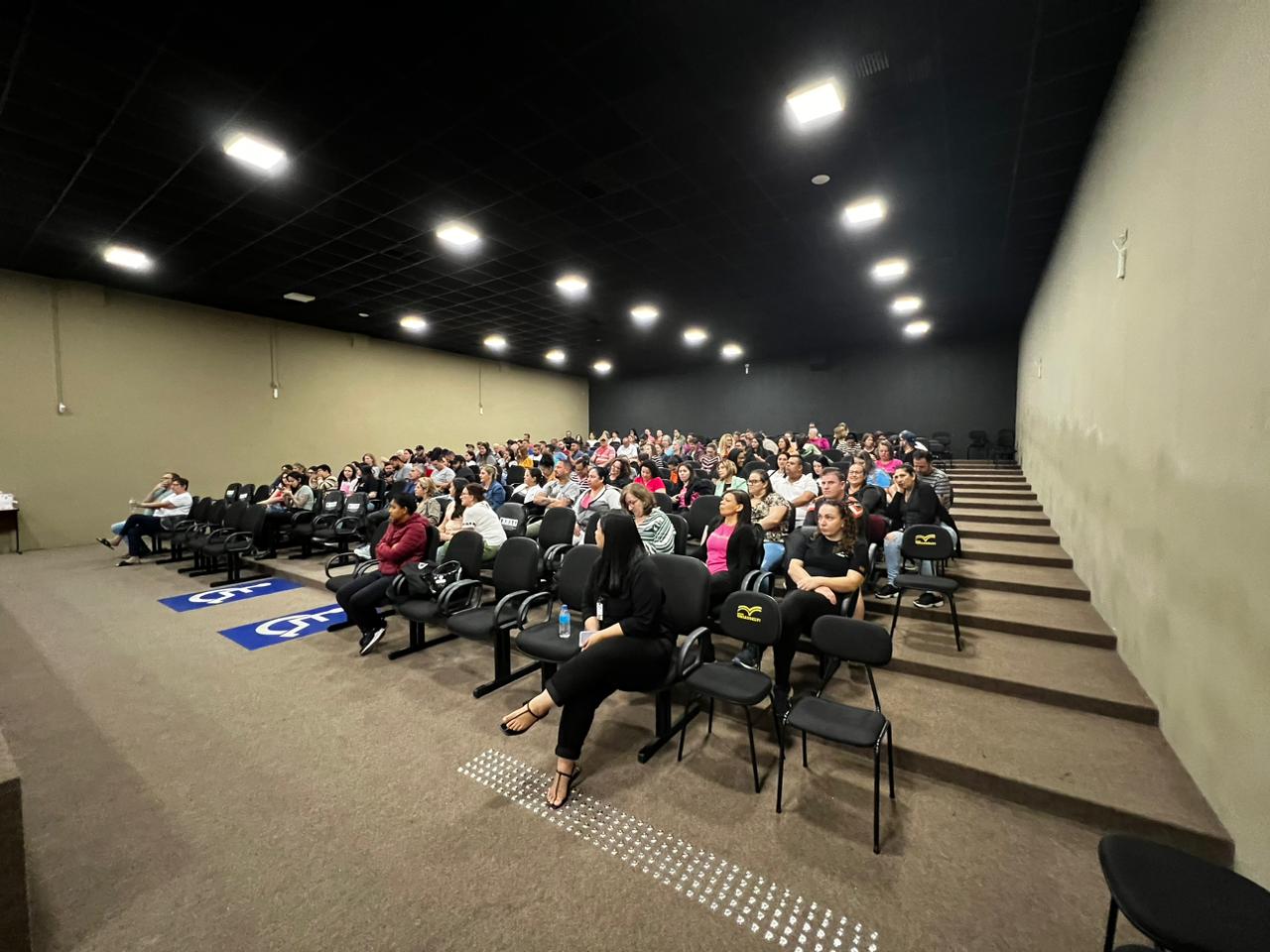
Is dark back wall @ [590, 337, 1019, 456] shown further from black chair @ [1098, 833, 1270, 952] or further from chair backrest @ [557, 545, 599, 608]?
black chair @ [1098, 833, 1270, 952]

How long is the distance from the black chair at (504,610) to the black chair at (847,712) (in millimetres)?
1811

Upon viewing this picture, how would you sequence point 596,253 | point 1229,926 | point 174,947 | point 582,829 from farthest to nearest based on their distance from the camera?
point 596,253, point 582,829, point 174,947, point 1229,926

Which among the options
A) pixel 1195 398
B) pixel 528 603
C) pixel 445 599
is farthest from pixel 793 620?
pixel 445 599

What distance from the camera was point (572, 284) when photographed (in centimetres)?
845

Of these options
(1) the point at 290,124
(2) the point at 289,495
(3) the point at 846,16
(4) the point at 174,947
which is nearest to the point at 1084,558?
(3) the point at 846,16

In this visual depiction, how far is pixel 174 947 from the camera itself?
1.73m

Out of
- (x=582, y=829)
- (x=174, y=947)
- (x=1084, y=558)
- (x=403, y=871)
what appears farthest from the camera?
(x=1084, y=558)

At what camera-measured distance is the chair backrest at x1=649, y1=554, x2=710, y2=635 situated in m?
2.98

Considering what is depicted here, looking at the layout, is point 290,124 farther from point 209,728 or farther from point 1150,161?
point 1150,161

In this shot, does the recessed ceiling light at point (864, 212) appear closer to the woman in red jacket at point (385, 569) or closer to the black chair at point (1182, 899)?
the woman in red jacket at point (385, 569)

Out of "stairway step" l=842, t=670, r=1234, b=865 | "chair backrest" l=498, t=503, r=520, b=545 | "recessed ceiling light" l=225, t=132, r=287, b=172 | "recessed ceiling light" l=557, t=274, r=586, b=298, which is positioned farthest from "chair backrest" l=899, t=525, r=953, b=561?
"recessed ceiling light" l=225, t=132, r=287, b=172

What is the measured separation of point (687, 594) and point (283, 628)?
3.99 m

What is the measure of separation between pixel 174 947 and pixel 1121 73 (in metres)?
6.69

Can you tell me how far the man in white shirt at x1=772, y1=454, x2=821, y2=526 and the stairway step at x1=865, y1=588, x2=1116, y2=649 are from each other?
1121 mm
